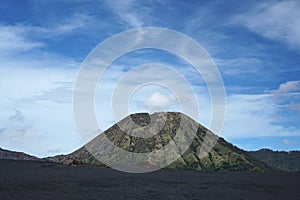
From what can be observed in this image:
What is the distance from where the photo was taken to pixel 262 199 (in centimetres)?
3006

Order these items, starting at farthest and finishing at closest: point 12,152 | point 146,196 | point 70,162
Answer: point 12,152 < point 70,162 < point 146,196

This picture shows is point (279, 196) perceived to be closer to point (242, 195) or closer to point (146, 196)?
point (242, 195)

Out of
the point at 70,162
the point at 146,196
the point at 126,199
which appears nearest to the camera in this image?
the point at 126,199

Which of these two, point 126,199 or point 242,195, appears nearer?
point 126,199

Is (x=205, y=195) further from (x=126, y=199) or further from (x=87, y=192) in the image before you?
(x=87, y=192)

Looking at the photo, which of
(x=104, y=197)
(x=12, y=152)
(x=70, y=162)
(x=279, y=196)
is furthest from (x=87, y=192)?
(x=12, y=152)

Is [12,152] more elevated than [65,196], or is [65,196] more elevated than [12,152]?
[12,152]

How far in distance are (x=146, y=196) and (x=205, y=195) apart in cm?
550

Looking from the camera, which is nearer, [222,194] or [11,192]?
[11,192]

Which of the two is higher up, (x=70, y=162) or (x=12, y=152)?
(x=12, y=152)

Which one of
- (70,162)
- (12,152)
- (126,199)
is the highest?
(12,152)

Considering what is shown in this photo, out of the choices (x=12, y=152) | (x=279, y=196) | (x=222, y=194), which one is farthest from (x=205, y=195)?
(x=12, y=152)

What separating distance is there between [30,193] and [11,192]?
1.51m

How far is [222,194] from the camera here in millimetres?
32625
